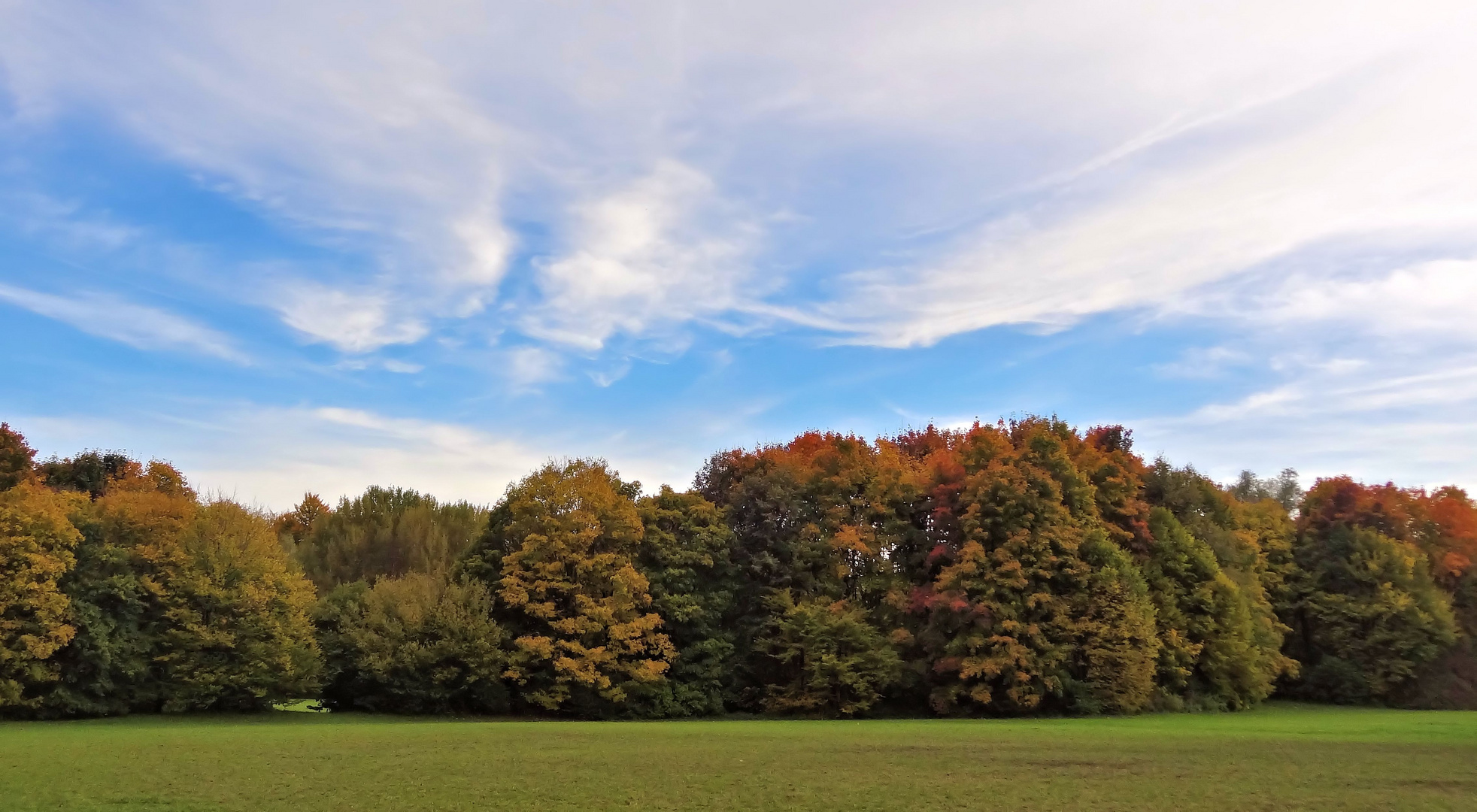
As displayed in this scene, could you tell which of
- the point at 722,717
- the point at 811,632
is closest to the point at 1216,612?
the point at 811,632

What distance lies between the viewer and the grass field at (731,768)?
55.9 feet

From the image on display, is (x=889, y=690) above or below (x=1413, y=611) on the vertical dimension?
below

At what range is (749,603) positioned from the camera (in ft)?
174

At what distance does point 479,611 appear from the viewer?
47875 millimetres

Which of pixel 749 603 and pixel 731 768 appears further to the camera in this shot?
pixel 749 603

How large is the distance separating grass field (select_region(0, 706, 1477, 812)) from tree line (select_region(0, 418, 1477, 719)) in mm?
8080

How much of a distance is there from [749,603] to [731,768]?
31589 millimetres

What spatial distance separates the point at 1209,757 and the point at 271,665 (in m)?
37.2

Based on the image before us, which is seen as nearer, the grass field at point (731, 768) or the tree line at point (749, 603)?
the grass field at point (731, 768)

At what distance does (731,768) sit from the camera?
71.3 feet

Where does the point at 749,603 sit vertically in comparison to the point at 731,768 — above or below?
above

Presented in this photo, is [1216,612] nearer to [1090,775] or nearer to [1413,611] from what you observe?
[1413,611]

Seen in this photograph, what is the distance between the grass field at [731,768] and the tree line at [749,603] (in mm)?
8080

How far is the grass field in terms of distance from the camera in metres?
17.0
